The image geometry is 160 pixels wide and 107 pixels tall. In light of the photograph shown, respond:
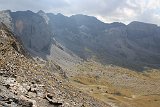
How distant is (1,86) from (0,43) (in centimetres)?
1802

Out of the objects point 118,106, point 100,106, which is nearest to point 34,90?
point 100,106

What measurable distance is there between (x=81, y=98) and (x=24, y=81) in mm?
12251

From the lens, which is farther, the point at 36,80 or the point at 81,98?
the point at 81,98

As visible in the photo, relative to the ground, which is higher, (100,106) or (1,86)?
(1,86)

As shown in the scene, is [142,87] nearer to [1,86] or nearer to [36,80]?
[36,80]

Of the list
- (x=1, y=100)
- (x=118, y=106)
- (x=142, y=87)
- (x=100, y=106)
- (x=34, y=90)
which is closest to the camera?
(x=1, y=100)

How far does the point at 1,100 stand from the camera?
95.1 feet

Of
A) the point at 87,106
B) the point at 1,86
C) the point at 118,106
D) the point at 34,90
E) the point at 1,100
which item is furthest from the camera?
the point at 118,106

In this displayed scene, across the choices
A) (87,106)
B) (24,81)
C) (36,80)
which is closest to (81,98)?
(87,106)

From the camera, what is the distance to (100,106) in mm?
53094

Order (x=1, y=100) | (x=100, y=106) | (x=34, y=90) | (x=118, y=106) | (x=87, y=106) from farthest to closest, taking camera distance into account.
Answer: (x=118, y=106) < (x=100, y=106) < (x=87, y=106) < (x=34, y=90) < (x=1, y=100)

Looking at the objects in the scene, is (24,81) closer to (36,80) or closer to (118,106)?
(36,80)

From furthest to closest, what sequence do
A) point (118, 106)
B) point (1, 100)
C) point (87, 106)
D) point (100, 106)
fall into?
point (118, 106), point (100, 106), point (87, 106), point (1, 100)

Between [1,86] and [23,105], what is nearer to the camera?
[23,105]
